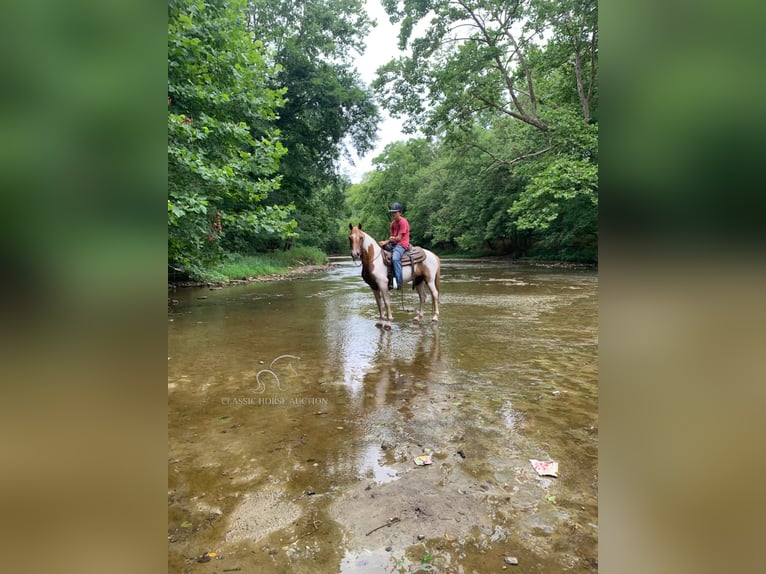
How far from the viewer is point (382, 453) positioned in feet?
8.00

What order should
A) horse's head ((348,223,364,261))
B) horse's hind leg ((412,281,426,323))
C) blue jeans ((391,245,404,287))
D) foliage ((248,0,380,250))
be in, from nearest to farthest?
1. horse's head ((348,223,364,261))
2. blue jeans ((391,245,404,287))
3. horse's hind leg ((412,281,426,323))
4. foliage ((248,0,380,250))

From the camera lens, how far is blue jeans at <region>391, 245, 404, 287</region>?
257 inches

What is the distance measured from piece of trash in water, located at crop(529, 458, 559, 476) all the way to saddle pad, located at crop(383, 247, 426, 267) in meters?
4.61

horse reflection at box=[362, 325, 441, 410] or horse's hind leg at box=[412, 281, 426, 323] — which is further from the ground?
horse's hind leg at box=[412, 281, 426, 323]

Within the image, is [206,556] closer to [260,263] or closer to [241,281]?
[241,281]

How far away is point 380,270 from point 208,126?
3.77 metres
